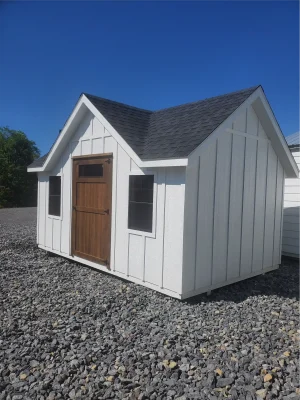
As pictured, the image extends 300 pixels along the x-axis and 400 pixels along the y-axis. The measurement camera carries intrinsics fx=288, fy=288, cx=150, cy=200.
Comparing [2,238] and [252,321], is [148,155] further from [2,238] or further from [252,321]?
[2,238]

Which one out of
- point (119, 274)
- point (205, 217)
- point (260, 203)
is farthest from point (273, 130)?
point (119, 274)

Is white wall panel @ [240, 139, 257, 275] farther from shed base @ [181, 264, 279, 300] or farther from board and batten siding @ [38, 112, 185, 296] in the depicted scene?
board and batten siding @ [38, 112, 185, 296]

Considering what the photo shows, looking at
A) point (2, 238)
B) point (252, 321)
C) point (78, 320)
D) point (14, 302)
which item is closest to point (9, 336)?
point (78, 320)

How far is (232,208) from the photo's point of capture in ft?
17.7

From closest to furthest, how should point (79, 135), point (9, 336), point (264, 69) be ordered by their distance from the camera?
point (9, 336), point (79, 135), point (264, 69)

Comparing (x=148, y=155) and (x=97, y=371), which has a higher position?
(x=148, y=155)

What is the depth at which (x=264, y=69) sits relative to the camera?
7.26 m

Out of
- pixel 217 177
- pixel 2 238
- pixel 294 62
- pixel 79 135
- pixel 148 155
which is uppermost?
pixel 294 62

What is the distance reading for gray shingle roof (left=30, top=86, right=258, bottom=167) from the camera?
15.6ft

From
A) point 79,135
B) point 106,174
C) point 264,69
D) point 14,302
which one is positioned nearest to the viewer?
point 14,302

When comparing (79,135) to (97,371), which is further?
(79,135)

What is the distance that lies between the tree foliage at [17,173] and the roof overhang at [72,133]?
2042 centimetres

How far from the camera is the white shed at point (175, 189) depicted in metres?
4.71

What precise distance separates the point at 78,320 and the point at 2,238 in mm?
7453
